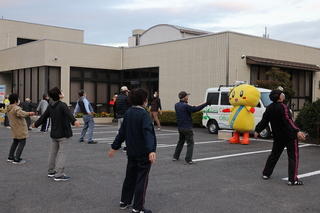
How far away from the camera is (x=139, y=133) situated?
5098mm

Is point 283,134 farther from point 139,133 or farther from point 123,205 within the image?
point 123,205

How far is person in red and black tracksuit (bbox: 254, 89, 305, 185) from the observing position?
6875 mm

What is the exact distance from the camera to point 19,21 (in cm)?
3378

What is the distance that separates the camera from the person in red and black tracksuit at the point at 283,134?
22.6 feet

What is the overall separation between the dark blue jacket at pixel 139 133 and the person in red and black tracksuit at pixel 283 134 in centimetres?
311

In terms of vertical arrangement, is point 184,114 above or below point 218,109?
above

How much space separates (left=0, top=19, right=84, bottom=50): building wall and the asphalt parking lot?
83.6 feet

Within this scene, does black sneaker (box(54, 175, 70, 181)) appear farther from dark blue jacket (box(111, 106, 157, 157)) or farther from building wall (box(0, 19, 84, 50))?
building wall (box(0, 19, 84, 50))

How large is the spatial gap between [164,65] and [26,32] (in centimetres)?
1750

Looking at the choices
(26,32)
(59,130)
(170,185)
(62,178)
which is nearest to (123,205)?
(170,185)

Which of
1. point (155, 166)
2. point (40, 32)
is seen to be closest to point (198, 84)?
point (155, 166)

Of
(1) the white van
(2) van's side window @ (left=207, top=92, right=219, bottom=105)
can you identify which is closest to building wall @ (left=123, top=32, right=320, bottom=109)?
(2) van's side window @ (left=207, top=92, right=219, bottom=105)

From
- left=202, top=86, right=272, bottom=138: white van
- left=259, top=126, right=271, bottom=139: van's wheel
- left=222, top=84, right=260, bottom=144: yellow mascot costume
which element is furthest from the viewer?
left=202, top=86, right=272, bottom=138: white van

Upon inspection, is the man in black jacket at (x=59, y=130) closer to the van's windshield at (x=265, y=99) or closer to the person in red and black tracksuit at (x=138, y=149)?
the person in red and black tracksuit at (x=138, y=149)
